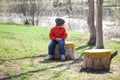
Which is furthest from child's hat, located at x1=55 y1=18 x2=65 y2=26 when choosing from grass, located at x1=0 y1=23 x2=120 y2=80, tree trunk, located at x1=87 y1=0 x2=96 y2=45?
tree trunk, located at x1=87 y1=0 x2=96 y2=45

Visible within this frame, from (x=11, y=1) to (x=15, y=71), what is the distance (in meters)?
24.5

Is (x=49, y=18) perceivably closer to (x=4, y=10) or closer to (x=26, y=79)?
(x=4, y=10)

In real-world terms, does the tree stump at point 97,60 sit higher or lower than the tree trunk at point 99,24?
lower

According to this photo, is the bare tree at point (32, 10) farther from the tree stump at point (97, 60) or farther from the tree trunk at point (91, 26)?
the tree stump at point (97, 60)

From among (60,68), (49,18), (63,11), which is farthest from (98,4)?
(63,11)

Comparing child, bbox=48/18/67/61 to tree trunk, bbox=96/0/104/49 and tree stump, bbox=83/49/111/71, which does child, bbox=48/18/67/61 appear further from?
tree stump, bbox=83/49/111/71

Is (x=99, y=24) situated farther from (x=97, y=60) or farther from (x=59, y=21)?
(x=97, y=60)

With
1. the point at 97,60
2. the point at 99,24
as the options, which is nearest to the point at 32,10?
the point at 99,24

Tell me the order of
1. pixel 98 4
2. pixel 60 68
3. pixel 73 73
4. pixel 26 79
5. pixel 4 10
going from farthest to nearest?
pixel 4 10
pixel 98 4
pixel 60 68
pixel 73 73
pixel 26 79

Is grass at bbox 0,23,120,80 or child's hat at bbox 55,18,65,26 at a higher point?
child's hat at bbox 55,18,65,26

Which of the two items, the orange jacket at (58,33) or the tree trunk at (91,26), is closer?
the orange jacket at (58,33)

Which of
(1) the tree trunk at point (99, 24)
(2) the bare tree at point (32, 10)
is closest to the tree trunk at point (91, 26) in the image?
(1) the tree trunk at point (99, 24)

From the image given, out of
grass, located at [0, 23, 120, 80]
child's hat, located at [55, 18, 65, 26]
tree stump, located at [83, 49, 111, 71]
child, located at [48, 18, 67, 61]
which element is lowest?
grass, located at [0, 23, 120, 80]

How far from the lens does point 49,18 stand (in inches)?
1154
